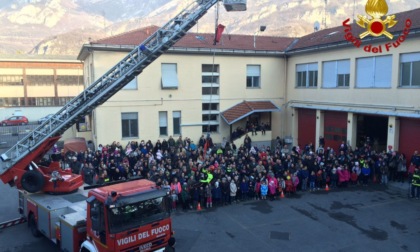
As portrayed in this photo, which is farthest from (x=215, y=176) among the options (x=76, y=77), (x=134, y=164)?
(x=76, y=77)

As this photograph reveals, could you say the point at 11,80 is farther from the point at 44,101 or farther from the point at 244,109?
the point at 244,109

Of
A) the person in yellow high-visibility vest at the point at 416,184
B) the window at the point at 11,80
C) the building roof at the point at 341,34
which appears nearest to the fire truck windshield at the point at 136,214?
the person in yellow high-visibility vest at the point at 416,184

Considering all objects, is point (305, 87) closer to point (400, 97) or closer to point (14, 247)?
point (400, 97)

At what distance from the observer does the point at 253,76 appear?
27.5 metres

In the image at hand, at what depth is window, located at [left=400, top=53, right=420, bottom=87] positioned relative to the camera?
18.2m

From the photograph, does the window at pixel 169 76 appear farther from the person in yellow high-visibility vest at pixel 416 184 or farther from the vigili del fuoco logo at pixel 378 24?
the person in yellow high-visibility vest at pixel 416 184

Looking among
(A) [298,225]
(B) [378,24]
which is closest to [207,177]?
(A) [298,225]

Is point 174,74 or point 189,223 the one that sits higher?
point 174,74

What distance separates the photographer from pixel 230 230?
1237 cm

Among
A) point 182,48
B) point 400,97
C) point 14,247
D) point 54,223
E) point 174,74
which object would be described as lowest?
point 14,247

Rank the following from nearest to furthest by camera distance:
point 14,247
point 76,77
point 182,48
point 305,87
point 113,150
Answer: point 14,247, point 113,150, point 182,48, point 305,87, point 76,77

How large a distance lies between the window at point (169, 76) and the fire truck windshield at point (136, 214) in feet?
54.7

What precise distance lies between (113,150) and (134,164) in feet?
10.4

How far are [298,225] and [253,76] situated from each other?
16451 mm
